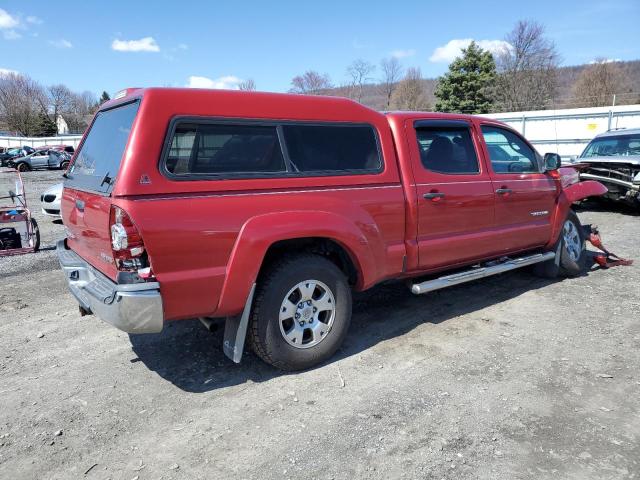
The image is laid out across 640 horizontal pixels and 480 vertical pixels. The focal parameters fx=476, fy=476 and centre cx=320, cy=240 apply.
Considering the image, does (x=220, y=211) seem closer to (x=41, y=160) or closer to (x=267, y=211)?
(x=267, y=211)

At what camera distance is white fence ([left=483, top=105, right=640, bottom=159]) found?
642 inches

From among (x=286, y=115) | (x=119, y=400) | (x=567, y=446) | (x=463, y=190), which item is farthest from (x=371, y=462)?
(x=463, y=190)

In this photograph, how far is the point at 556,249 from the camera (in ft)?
19.0

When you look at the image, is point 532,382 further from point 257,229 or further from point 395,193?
point 257,229

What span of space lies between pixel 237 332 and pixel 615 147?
36.6 feet

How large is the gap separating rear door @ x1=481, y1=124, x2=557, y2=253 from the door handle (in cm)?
87

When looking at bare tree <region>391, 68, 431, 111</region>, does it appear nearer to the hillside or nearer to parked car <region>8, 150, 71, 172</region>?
the hillside

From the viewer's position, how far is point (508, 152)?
5.29 metres

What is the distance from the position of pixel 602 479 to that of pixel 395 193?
2.38m

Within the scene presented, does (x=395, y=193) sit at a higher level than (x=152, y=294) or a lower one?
higher

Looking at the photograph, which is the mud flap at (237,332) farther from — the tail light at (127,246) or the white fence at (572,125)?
the white fence at (572,125)

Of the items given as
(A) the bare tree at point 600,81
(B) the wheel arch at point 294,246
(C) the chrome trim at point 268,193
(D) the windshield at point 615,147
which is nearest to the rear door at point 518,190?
(C) the chrome trim at point 268,193

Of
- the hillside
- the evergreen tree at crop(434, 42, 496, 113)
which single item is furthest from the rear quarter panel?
the evergreen tree at crop(434, 42, 496, 113)

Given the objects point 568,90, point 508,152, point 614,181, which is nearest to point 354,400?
point 508,152
